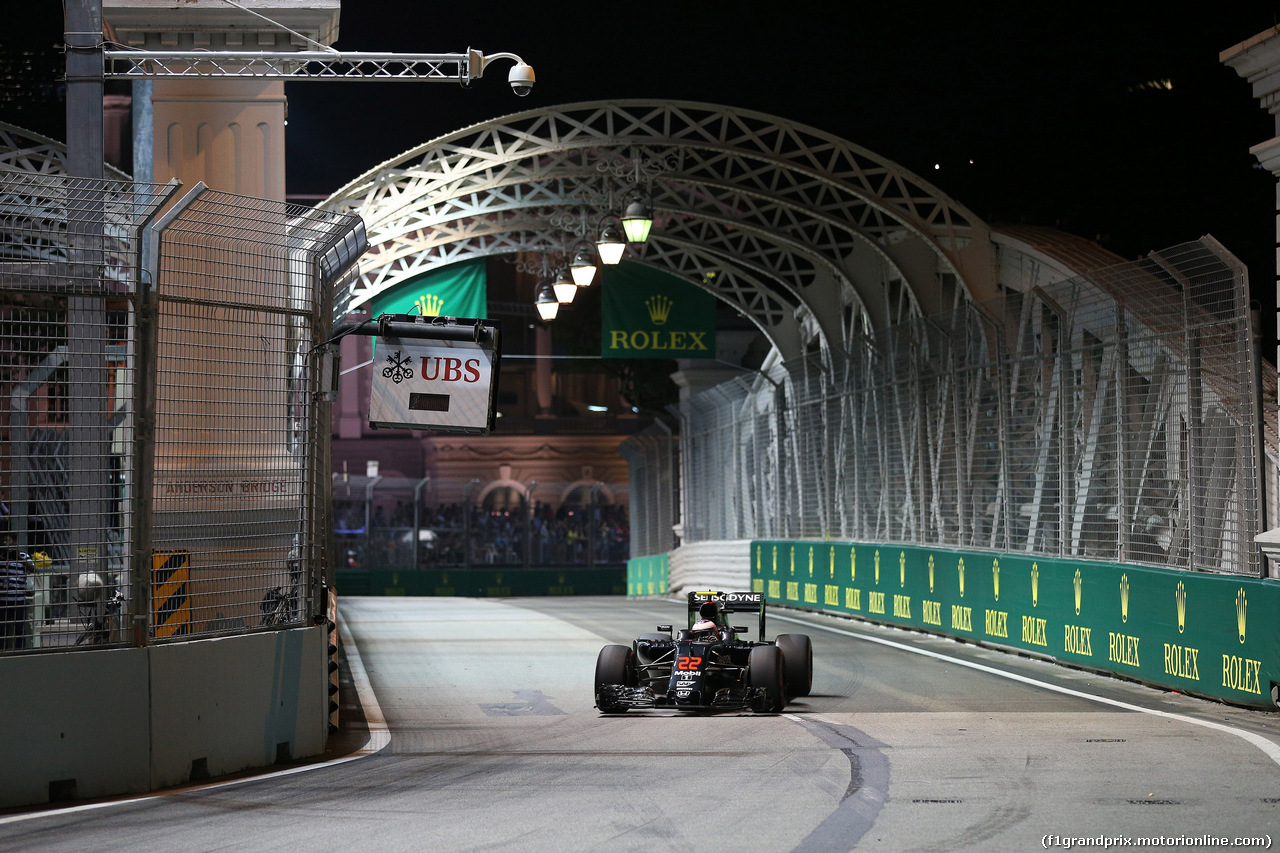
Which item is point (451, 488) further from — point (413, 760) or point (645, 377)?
point (413, 760)

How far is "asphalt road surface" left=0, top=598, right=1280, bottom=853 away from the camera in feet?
22.7

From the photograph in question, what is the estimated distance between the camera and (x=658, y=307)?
2531cm

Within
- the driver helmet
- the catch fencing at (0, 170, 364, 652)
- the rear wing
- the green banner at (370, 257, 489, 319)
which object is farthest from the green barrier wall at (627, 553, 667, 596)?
the catch fencing at (0, 170, 364, 652)

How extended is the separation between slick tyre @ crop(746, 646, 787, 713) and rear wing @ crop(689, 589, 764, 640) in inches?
36.1

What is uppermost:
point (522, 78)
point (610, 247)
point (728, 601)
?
point (522, 78)

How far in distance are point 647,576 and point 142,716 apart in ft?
101

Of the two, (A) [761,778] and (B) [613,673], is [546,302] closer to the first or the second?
(B) [613,673]

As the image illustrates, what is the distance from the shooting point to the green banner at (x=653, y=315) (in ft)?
82.1

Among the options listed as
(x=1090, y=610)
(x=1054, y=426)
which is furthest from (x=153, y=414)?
(x=1054, y=426)

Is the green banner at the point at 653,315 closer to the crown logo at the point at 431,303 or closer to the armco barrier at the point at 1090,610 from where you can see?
the crown logo at the point at 431,303

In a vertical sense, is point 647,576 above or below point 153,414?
below

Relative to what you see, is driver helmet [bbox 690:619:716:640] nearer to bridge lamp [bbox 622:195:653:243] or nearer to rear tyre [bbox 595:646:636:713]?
rear tyre [bbox 595:646:636:713]

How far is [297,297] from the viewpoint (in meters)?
9.92

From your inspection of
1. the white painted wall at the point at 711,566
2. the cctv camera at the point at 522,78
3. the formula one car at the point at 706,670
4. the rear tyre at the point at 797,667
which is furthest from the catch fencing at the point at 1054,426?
the cctv camera at the point at 522,78
